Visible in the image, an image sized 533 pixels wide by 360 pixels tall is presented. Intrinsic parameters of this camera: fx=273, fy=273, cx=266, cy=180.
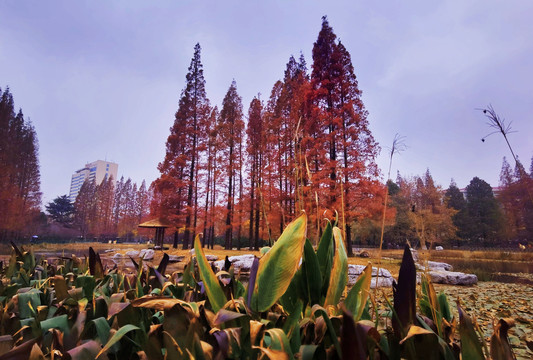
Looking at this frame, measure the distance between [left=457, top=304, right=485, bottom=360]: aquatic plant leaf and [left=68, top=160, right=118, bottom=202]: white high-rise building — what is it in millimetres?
113926

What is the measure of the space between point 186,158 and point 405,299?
1832 centimetres

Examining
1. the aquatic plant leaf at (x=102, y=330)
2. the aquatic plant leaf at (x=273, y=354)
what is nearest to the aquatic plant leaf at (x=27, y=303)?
the aquatic plant leaf at (x=102, y=330)

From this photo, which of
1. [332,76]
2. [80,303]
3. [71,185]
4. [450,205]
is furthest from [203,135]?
[71,185]

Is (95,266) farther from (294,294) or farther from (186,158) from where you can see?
(186,158)

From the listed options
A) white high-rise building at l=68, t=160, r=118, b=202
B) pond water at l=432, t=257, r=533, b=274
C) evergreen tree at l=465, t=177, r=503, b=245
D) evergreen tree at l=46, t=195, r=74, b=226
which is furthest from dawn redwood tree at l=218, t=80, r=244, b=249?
white high-rise building at l=68, t=160, r=118, b=202

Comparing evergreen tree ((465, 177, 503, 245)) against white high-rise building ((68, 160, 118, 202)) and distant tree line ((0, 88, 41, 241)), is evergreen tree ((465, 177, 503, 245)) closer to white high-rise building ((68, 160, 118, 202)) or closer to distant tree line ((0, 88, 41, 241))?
distant tree line ((0, 88, 41, 241))

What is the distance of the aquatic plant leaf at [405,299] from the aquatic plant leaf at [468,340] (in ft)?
0.30

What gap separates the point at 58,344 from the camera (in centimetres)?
76

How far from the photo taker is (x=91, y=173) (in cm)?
10138

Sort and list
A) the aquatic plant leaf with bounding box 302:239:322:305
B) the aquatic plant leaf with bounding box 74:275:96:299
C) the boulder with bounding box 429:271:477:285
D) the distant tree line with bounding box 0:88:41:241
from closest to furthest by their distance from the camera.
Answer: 1. the aquatic plant leaf with bounding box 302:239:322:305
2. the aquatic plant leaf with bounding box 74:275:96:299
3. the boulder with bounding box 429:271:477:285
4. the distant tree line with bounding box 0:88:41:241

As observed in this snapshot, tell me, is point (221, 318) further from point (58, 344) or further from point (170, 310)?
point (58, 344)

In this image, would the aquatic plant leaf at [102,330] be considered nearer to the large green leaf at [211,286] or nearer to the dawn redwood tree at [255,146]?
the large green leaf at [211,286]

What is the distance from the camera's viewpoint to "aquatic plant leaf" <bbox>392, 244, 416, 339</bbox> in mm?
627

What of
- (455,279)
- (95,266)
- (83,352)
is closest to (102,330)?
(83,352)
